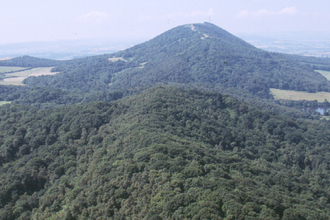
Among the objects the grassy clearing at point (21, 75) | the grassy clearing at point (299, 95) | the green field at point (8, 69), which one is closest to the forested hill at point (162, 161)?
the grassy clearing at point (299, 95)

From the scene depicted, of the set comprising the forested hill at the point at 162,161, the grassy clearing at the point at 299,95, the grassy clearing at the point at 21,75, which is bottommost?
the grassy clearing at the point at 299,95

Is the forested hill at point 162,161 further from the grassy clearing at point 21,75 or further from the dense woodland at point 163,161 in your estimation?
the grassy clearing at point 21,75

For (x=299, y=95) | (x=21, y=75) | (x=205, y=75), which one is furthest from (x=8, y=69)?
(x=299, y=95)

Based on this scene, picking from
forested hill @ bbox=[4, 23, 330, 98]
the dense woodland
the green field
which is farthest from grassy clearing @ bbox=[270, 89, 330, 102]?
the green field

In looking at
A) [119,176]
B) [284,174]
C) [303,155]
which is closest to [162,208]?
[119,176]

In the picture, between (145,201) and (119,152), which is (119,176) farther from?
(119,152)

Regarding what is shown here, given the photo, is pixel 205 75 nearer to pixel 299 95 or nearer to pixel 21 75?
pixel 299 95
